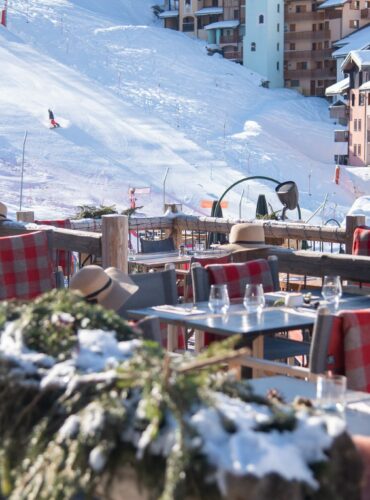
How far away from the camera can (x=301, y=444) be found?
1.72 m

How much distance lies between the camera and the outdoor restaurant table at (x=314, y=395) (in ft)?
9.40

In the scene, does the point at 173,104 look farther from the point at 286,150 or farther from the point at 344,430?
the point at 344,430

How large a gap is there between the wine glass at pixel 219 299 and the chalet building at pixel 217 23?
70669mm

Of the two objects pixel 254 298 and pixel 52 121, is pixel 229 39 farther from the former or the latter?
pixel 254 298

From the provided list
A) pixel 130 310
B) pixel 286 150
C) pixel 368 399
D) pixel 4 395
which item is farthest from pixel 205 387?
pixel 286 150

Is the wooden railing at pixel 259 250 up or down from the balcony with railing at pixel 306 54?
down

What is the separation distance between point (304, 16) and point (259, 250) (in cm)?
6685

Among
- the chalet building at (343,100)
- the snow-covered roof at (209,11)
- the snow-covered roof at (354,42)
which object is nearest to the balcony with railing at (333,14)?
the snow-covered roof at (354,42)

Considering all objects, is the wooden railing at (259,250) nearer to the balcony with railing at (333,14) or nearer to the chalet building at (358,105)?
the chalet building at (358,105)

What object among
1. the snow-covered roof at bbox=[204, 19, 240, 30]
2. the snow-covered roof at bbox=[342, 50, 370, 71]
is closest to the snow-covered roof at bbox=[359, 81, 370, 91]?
the snow-covered roof at bbox=[342, 50, 370, 71]

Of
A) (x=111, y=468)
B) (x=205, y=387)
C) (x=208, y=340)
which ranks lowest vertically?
(x=208, y=340)

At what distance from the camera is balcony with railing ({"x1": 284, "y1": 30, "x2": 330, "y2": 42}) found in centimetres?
6962

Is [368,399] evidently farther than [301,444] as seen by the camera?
Yes

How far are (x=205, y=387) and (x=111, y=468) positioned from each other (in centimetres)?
20
